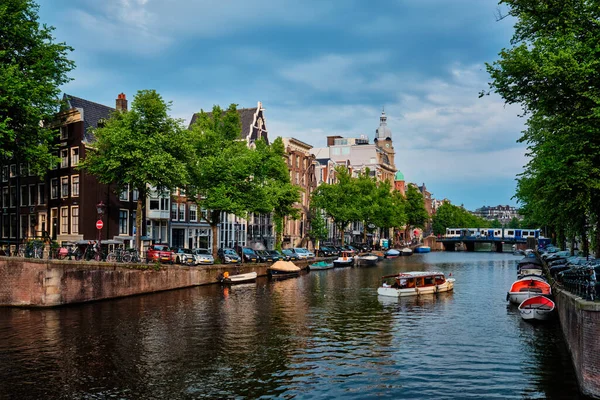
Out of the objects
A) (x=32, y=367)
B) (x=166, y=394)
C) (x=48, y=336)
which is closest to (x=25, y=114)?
(x=48, y=336)

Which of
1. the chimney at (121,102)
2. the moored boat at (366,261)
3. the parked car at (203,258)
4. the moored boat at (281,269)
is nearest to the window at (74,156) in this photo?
the chimney at (121,102)

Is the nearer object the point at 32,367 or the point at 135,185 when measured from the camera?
the point at 32,367

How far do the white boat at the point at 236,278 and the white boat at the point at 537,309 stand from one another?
3104 cm

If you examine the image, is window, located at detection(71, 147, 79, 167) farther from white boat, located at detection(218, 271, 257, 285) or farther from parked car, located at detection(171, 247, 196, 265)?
white boat, located at detection(218, 271, 257, 285)

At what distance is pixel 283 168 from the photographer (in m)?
78.9

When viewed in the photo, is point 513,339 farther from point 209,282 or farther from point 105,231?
point 105,231

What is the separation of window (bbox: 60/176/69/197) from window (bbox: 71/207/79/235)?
2110mm

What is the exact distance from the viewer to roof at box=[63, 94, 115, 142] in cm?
6236

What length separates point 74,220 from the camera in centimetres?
6206

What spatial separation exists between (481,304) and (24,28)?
152 feet

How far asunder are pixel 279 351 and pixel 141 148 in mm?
30115

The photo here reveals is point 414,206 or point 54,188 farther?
point 414,206

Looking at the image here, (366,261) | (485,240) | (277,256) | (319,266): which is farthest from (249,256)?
(485,240)

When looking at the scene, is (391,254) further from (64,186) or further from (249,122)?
(64,186)
